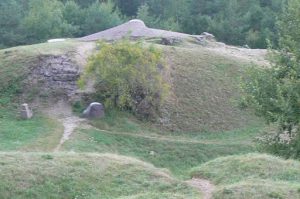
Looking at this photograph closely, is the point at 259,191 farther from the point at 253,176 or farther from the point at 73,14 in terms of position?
the point at 73,14

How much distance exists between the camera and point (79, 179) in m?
14.0

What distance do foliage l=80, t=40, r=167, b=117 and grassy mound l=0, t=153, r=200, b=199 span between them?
1615 centimetres

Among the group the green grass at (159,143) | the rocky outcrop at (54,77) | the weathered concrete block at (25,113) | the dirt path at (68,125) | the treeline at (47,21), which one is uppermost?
the treeline at (47,21)

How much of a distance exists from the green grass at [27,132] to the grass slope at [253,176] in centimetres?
1251

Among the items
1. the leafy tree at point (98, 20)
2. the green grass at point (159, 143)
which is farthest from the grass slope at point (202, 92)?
the leafy tree at point (98, 20)

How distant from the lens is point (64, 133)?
28859 millimetres

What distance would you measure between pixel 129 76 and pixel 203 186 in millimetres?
17916

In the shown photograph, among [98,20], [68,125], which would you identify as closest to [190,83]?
[68,125]

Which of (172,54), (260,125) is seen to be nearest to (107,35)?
(172,54)

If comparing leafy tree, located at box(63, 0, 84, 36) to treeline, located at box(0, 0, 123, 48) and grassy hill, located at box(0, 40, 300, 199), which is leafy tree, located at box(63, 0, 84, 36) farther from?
grassy hill, located at box(0, 40, 300, 199)

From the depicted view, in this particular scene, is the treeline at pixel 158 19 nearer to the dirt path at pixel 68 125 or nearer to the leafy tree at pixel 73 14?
the leafy tree at pixel 73 14

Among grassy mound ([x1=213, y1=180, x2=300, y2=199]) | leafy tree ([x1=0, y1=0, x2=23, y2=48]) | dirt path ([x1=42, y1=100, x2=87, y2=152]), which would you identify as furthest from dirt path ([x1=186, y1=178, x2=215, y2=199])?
leafy tree ([x1=0, y1=0, x2=23, y2=48])

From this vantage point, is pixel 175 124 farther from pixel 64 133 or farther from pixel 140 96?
pixel 64 133

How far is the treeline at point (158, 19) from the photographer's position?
5975cm
